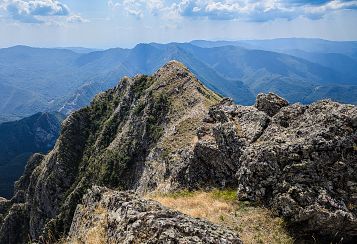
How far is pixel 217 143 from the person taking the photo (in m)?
33.5

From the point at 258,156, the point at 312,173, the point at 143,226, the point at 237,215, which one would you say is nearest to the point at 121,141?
the point at 258,156

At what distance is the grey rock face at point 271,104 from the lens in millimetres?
34281

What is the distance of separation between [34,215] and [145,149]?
4602 cm

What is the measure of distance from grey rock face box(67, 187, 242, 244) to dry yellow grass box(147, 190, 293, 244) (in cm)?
395

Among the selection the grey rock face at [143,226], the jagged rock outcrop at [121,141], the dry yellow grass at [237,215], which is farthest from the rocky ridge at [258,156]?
the grey rock face at [143,226]

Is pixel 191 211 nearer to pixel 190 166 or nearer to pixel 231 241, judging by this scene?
pixel 231 241

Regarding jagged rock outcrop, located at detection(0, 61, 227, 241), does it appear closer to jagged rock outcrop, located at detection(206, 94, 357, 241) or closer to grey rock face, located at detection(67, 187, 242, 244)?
jagged rock outcrop, located at detection(206, 94, 357, 241)

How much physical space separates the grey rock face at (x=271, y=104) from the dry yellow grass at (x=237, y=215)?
10.5m

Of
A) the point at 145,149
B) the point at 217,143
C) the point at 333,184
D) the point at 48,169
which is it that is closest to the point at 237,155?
the point at 217,143

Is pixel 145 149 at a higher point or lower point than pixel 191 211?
lower

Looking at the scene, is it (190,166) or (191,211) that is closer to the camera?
(191,211)

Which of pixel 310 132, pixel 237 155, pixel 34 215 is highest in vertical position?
pixel 310 132

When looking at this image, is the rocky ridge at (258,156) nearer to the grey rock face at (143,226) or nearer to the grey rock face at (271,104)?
the grey rock face at (271,104)

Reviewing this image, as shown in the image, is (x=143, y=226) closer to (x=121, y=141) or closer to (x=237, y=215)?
(x=237, y=215)
